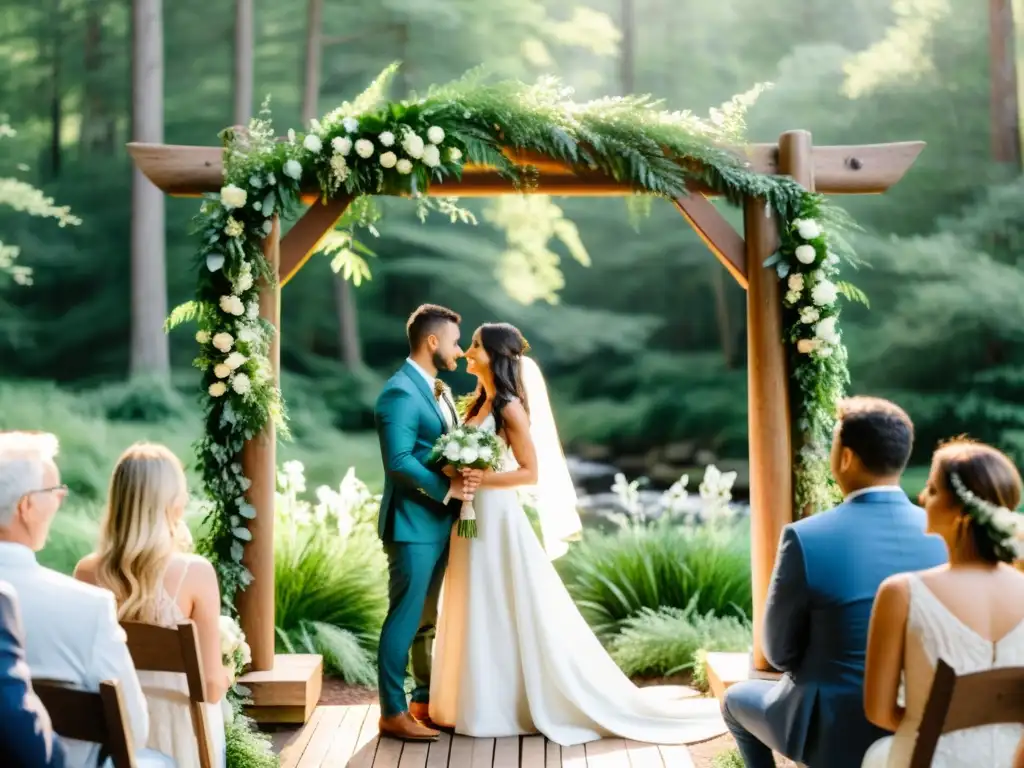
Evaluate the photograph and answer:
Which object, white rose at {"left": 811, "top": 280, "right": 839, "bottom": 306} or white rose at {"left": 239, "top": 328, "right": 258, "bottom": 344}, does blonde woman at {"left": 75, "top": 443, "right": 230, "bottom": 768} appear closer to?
white rose at {"left": 239, "top": 328, "right": 258, "bottom": 344}

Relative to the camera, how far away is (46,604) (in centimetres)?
271

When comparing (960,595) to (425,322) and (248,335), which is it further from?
(248,335)

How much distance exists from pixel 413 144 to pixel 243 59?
11053 millimetres

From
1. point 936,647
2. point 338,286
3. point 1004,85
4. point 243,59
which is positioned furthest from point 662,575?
point 243,59

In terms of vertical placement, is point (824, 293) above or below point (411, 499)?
above

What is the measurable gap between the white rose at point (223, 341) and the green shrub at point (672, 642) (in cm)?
303

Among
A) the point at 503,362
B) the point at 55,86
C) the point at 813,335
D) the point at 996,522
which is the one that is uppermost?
the point at 55,86

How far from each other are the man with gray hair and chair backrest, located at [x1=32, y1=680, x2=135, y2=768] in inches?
4.1

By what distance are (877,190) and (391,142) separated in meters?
2.43

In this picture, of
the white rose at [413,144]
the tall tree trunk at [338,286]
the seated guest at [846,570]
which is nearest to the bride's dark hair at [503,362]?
the white rose at [413,144]

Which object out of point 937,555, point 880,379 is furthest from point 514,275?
point 937,555

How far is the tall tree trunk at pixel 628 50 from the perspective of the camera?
17.2 meters

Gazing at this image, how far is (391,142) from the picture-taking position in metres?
5.06

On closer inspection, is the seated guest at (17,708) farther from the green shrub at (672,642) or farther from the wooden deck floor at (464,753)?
the green shrub at (672,642)
